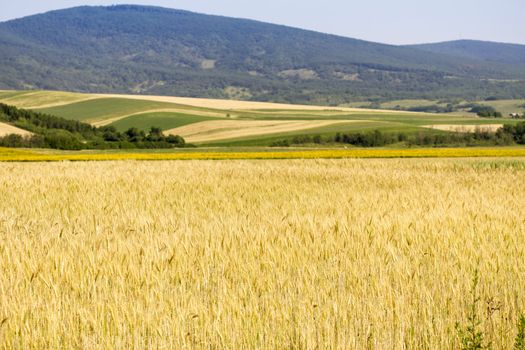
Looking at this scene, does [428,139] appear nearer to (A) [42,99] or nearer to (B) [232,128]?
(B) [232,128]

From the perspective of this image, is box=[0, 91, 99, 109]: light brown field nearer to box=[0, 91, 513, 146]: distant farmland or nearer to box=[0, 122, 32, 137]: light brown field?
box=[0, 91, 513, 146]: distant farmland

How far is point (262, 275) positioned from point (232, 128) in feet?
279

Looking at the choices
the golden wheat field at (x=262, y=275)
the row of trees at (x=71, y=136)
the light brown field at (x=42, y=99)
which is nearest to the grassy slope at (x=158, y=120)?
the row of trees at (x=71, y=136)

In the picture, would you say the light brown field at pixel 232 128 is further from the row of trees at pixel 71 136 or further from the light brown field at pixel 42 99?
the light brown field at pixel 42 99

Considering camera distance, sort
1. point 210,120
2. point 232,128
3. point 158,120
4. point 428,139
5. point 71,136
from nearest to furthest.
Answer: point 428,139 → point 71,136 → point 232,128 → point 210,120 → point 158,120

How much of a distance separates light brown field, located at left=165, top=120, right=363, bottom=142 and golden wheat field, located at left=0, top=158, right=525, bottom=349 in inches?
2800

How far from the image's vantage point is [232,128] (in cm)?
9119

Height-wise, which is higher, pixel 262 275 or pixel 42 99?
pixel 262 275

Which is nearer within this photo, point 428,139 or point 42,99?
point 428,139

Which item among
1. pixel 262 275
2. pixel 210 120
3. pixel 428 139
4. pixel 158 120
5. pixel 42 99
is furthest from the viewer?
pixel 42 99

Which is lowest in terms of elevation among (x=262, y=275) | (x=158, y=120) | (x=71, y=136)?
(x=158, y=120)

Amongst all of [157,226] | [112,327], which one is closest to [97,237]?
[157,226]

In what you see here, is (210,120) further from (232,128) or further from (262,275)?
(262,275)

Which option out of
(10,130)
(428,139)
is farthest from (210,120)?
(428,139)
